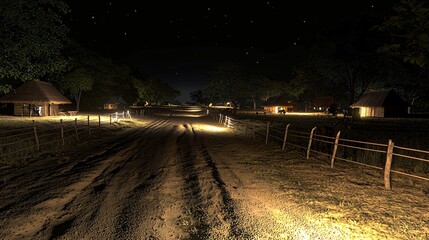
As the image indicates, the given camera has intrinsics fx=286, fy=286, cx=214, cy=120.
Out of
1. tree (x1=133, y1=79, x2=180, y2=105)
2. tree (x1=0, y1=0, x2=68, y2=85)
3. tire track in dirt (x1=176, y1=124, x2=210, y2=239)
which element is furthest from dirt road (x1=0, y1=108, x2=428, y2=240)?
tree (x1=133, y1=79, x2=180, y2=105)

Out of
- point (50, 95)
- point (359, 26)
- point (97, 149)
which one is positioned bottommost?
point (97, 149)

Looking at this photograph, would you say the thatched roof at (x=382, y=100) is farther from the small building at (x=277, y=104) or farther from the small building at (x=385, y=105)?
the small building at (x=277, y=104)

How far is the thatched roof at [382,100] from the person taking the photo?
46.8 m

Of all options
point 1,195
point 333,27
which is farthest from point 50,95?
point 333,27

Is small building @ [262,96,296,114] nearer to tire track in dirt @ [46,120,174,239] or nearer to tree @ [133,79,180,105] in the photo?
tree @ [133,79,180,105]

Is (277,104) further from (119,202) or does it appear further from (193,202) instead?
(119,202)

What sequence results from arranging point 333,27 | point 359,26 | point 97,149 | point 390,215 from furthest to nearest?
1. point 333,27
2. point 359,26
3. point 97,149
4. point 390,215

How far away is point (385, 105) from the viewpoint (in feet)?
153

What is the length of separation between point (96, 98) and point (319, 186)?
67.2 meters

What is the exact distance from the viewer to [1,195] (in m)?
6.98

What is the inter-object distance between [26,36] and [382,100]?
50.1 m

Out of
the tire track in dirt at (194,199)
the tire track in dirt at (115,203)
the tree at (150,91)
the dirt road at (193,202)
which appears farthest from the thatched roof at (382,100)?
the tree at (150,91)

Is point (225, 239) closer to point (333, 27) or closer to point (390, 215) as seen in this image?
point (390, 215)

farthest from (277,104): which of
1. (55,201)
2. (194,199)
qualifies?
(55,201)
